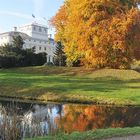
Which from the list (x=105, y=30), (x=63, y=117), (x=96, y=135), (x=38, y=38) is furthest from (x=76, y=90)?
(x=38, y=38)

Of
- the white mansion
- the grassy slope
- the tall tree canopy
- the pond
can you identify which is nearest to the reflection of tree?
the pond

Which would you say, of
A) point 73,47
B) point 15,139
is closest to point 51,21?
point 73,47

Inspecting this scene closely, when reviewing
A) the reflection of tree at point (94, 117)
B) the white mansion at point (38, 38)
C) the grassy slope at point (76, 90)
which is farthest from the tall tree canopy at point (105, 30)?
the white mansion at point (38, 38)

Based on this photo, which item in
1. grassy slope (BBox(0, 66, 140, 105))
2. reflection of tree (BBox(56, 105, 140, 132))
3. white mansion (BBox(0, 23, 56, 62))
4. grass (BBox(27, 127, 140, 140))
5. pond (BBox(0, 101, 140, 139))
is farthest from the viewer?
white mansion (BBox(0, 23, 56, 62))

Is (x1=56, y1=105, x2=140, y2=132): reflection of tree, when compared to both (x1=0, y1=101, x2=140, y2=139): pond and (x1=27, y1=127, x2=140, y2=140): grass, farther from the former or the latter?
(x1=27, y1=127, x2=140, y2=140): grass

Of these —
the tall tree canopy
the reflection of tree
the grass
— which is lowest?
the reflection of tree

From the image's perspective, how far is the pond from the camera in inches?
562

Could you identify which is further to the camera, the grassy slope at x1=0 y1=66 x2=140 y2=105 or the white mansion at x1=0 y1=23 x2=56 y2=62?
the white mansion at x1=0 y1=23 x2=56 y2=62

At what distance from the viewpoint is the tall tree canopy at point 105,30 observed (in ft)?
145

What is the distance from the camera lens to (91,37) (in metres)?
45.6

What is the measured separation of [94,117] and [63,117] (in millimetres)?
1525

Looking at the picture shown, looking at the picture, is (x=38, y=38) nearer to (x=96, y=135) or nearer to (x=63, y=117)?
(x=63, y=117)

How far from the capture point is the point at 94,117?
70.2ft

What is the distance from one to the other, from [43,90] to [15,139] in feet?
59.0
